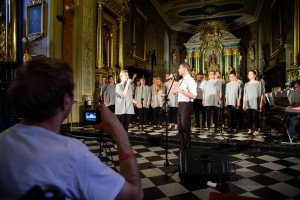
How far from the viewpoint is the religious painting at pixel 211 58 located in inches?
754

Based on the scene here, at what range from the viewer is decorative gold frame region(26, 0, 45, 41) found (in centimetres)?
690

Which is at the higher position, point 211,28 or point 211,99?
point 211,28

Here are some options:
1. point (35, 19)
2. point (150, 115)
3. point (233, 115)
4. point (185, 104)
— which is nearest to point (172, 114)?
point (150, 115)

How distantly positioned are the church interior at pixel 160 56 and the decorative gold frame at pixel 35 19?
0.10 feet

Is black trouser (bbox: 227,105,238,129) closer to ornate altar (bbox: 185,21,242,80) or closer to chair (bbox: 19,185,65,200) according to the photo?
chair (bbox: 19,185,65,200)

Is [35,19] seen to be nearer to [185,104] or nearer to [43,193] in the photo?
[185,104]

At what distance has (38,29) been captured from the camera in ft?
23.0

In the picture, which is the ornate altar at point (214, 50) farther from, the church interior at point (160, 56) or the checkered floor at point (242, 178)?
the checkered floor at point (242, 178)

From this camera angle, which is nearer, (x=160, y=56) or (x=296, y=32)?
(x=296, y=32)

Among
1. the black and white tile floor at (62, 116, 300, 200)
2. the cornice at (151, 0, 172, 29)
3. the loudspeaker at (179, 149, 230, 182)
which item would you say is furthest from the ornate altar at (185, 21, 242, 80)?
the loudspeaker at (179, 149, 230, 182)

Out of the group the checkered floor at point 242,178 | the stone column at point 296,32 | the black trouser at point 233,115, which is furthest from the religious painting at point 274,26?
the checkered floor at point 242,178

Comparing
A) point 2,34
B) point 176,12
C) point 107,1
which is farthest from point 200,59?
point 2,34

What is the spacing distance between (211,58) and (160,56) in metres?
5.01

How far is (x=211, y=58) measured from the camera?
1944cm
